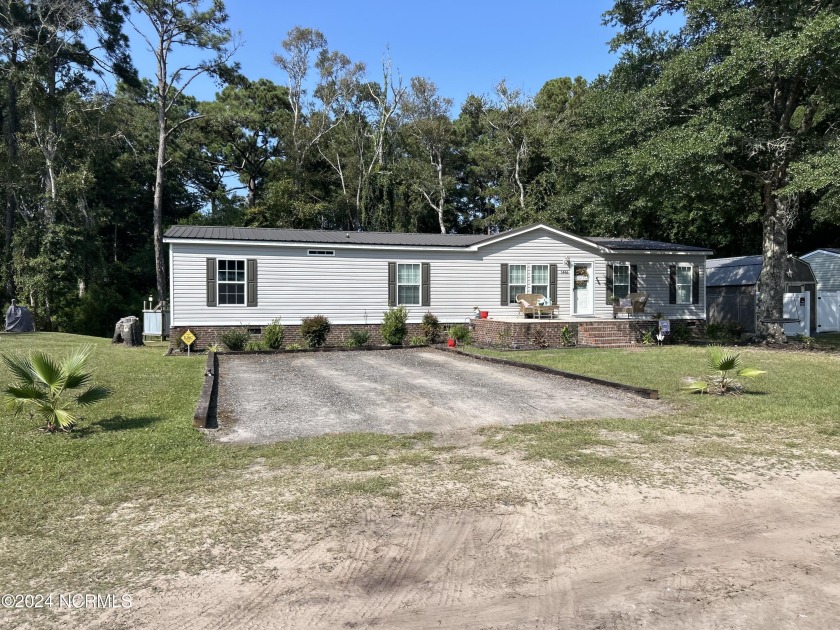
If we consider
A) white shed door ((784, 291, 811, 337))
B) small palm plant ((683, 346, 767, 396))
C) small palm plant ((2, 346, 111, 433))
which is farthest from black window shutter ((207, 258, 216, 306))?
white shed door ((784, 291, 811, 337))

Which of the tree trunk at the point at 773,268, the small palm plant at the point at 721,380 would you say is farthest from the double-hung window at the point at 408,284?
the small palm plant at the point at 721,380

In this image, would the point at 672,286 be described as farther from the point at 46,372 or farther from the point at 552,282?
the point at 46,372

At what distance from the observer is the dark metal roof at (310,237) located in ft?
54.9

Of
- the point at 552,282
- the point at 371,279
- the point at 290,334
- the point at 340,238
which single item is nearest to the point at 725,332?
the point at 552,282

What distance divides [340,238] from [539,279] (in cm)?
648

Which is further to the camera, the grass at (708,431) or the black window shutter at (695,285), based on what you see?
the black window shutter at (695,285)

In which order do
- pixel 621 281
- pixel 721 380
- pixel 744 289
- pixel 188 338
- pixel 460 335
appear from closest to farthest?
pixel 721 380
pixel 188 338
pixel 460 335
pixel 621 281
pixel 744 289

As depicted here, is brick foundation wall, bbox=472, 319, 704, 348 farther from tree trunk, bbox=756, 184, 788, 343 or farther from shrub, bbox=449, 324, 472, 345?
tree trunk, bbox=756, 184, 788, 343

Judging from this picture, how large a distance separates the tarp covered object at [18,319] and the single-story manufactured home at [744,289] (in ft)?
85.4

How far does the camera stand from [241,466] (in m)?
5.30

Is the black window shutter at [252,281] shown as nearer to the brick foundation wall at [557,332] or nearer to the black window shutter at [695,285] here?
the brick foundation wall at [557,332]

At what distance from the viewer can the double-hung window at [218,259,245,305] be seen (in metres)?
16.6

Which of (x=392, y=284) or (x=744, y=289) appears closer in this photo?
(x=392, y=284)

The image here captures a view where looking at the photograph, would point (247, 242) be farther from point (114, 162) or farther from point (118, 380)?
point (114, 162)
